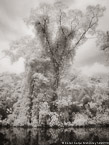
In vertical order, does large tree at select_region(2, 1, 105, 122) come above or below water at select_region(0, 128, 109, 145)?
above

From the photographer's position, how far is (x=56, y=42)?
22.0 metres

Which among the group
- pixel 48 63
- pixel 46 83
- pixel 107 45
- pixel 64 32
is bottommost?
pixel 46 83

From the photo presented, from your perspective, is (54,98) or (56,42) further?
(56,42)

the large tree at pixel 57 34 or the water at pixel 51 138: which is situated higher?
the large tree at pixel 57 34

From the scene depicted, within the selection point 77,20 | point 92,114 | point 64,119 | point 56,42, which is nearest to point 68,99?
point 64,119

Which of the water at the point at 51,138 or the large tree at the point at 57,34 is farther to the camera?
the large tree at the point at 57,34

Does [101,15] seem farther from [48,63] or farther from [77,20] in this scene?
[48,63]

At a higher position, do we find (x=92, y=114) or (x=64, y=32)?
(x=64, y=32)

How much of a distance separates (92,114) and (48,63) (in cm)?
738

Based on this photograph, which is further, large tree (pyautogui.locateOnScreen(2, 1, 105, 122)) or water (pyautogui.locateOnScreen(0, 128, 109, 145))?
large tree (pyautogui.locateOnScreen(2, 1, 105, 122))

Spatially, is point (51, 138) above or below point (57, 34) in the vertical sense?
below

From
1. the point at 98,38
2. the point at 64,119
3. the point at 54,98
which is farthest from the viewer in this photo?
the point at 98,38

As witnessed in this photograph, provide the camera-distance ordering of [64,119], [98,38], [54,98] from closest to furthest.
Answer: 1. [64,119]
2. [54,98]
3. [98,38]

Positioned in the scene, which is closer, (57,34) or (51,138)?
(51,138)
